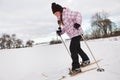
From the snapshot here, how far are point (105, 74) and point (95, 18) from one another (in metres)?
56.4

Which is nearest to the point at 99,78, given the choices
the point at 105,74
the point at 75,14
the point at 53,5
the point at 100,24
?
the point at 105,74

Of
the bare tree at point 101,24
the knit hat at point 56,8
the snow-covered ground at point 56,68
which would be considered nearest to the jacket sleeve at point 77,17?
the knit hat at point 56,8

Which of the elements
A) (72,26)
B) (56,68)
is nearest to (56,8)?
(72,26)

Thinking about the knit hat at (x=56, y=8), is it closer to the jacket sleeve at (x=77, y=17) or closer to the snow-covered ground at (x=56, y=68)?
the jacket sleeve at (x=77, y=17)

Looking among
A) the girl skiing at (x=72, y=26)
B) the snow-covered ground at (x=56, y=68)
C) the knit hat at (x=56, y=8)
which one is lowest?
the snow-covered ground at (x=56, y=68)

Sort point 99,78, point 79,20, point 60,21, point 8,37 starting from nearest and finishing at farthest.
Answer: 1. point 99,78
2. point 79,20
3. point 60,21
4. point 8,37

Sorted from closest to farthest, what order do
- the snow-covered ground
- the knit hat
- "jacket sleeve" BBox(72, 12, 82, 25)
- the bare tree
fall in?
the snow-covered ground < "jacket sleeve" BBox(72, 12, 82, 25) < the knit hat < the bare tree

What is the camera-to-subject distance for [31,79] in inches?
216

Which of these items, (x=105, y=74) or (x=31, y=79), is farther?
(x=31, y=79)

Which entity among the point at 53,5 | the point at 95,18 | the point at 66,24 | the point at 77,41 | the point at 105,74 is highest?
the point at 95,18

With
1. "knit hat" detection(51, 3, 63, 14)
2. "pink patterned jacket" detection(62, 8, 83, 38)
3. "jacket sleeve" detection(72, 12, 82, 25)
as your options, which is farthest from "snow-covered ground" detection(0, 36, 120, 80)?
"knit hat" detection(51, 3, 63, 14)

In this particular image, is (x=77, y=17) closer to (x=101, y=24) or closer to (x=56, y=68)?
(x=56, y=68)

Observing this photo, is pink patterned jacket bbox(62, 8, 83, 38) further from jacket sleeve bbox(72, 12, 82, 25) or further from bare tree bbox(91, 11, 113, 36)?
bare tree bbox(91, 11, 113, 36)

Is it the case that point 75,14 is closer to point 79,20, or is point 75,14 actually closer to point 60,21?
point 79,20
